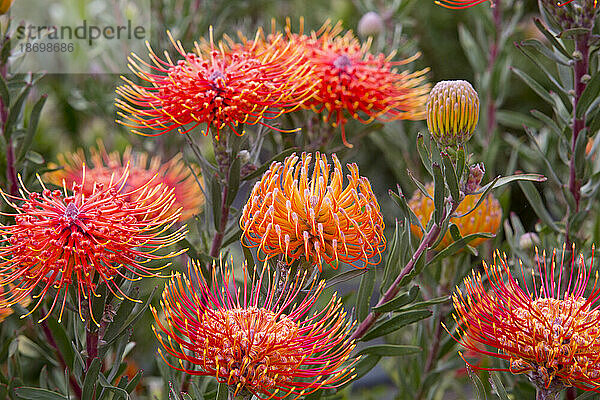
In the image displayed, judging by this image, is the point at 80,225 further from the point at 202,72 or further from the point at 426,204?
the point at 426,204

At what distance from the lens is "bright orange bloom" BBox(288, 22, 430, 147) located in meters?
0.58

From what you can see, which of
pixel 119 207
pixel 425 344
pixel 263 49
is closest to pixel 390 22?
pixel 263 49

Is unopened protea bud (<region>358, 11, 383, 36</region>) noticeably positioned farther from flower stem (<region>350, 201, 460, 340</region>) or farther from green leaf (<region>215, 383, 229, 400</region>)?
green leaf (<region>215, 383, 229, 400</region>)

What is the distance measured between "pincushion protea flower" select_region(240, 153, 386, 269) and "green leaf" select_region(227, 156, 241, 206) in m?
0.08

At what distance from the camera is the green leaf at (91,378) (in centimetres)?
44

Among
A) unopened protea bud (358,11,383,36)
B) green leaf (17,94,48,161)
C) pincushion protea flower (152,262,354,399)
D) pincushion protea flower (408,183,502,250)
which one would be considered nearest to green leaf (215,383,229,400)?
pincushion protea flower (152,262,354,399)

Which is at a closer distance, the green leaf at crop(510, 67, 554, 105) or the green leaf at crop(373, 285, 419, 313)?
the green leaf at crop(373, 285, 419, 313)

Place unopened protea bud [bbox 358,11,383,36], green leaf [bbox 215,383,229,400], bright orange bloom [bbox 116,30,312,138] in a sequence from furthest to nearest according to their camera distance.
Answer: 1. unopened protea bud [bbox 358,11,383,36]
2. bright orange bloom [bbox 116,30,312,138]
3. green leaf [bbox 215,383,229,400]

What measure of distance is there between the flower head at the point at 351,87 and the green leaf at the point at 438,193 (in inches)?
6.2

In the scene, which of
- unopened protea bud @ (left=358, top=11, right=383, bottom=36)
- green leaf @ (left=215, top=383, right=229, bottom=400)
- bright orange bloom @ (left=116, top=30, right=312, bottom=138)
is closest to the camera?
green leaf @ (left=215, top=383, right=229, bottom=400)

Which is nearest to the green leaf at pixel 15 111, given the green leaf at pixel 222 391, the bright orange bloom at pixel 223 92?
the bright orange bloom at pixel 223 92

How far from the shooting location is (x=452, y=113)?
443 mm

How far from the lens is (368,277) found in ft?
1.73

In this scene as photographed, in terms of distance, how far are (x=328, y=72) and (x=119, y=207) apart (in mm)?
236
